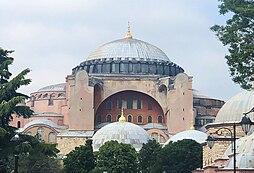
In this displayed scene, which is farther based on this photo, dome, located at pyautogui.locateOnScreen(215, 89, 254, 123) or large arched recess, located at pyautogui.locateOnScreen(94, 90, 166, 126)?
large arched recess, located at pyautogui.locateOnScreen(94, 90, 166, 126)

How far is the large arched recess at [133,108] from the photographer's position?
7806 cm

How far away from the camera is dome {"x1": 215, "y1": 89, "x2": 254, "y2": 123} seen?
53844 millimetres

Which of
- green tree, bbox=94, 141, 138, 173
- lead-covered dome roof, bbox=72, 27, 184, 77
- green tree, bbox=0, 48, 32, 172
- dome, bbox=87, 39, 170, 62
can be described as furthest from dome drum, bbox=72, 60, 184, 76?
green tree, bbox=0, 48, 32, 172

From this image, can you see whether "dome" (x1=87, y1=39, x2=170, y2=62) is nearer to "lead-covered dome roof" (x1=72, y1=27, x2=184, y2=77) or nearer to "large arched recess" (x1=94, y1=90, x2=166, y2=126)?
"lead-covered dome roof" (x1=72, y1=27, x2=184, y2=77)

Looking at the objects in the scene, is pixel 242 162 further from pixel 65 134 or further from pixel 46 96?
pixel 46 96

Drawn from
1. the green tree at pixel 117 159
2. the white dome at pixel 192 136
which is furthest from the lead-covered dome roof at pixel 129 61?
the green tree at pixel 117 159

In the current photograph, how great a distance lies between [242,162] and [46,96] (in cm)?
5396

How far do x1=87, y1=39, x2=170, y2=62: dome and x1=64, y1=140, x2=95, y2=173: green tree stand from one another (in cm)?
2818

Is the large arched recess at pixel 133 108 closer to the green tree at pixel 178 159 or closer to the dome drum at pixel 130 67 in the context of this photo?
the dome drum at pixel 130 67

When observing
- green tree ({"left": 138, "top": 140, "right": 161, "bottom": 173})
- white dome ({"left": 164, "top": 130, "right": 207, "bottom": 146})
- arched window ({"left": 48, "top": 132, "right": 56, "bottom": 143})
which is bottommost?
green tree ({"left": 138, "top": 140, "right": 161, "bottom": 173})

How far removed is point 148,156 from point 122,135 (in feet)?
26.1

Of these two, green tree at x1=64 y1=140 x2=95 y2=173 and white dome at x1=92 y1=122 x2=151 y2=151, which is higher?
white dome at x1=92 y1=122 x2=151 y2=151

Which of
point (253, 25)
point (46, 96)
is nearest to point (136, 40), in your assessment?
point (46, 96)

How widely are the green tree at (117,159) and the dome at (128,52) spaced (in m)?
25.8
